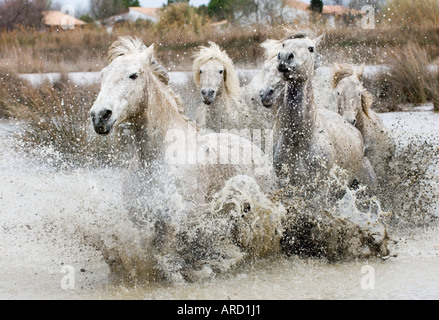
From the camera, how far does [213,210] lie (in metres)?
4.64

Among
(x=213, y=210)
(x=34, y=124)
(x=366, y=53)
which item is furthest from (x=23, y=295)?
(x=366, y=53)

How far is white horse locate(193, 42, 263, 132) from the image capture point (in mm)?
8094

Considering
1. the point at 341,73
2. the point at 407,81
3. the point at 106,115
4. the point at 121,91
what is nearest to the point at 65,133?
the point at 341,73

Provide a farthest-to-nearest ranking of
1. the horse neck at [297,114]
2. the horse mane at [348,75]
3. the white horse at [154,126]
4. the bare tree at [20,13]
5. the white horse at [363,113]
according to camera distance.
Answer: the bare tree at [20,13]
the horse mane at [348,75]
the white horse at [363,113]
the horse neck at [297,114]
the white horse at [154,126]

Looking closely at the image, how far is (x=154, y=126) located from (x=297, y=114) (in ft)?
4.40

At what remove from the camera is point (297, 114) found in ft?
17.3

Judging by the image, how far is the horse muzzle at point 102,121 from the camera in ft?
12.9

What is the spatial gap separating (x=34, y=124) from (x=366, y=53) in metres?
9.28

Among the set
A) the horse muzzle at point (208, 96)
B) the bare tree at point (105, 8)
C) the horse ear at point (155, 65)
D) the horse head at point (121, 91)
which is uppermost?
the bare tree at point (105, 8)

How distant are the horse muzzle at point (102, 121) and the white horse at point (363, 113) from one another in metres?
3.26

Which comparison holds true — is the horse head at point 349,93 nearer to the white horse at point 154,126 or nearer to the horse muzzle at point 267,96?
the horse muzzle at point 267,96

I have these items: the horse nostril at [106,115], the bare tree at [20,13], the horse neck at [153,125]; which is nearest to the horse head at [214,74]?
the horse neck at [153,125]

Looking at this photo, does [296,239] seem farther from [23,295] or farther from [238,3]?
[238,3]

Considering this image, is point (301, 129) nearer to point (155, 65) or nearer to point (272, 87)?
point (272, 87)
